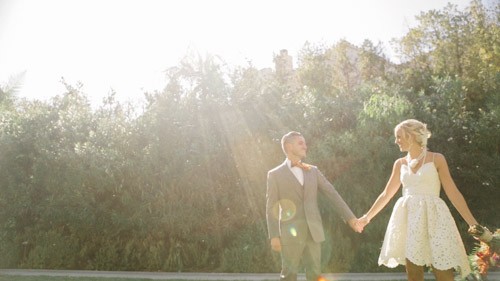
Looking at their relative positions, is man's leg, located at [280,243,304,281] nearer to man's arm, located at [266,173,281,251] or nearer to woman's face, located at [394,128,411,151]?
man's arm, located at [266,173,281,251]

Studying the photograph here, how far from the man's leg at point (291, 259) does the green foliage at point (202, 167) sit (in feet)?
17.8

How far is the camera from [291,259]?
5.06m

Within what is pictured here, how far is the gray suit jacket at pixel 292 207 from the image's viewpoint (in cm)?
513

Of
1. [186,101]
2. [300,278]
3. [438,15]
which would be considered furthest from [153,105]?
[438,15]

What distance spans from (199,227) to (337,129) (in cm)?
452

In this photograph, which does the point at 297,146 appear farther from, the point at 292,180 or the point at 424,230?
the point at 424,230

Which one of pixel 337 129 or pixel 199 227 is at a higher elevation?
pixel 337 129

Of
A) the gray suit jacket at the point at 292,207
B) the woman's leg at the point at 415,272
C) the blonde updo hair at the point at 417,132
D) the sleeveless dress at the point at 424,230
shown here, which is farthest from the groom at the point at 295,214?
the blonde updo hair at the point at 417,132

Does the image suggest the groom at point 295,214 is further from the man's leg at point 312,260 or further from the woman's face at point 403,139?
the woman's face at point 403,139

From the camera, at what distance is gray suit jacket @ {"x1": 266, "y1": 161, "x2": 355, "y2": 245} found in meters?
5.13

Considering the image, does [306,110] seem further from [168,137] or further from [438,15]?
[438,15]

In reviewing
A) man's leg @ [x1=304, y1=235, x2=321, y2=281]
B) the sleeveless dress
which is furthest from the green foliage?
the sleeveless dress

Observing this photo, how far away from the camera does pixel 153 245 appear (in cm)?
1141

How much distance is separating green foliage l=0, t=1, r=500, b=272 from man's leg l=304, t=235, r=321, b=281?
536 centimetres
